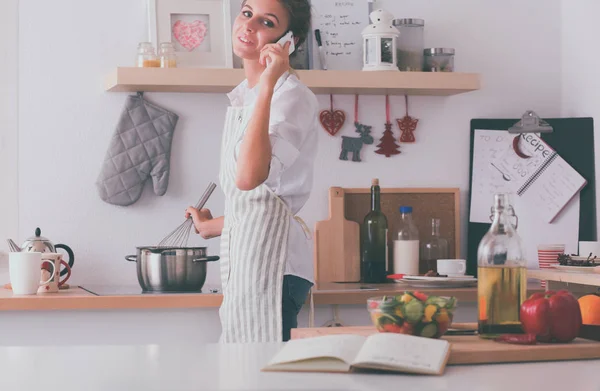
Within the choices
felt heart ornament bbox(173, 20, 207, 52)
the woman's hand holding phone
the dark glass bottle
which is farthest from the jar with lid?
the woman's hand holding phone

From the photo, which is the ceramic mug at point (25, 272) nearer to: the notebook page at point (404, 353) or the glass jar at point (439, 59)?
the glass jar at point (439, 59)

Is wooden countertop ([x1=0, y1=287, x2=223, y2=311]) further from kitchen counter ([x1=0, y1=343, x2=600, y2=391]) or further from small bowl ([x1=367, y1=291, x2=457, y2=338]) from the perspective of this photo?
small bowl ([x1=367, y1=291, x2=457, y2=338])

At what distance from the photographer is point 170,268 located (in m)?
3.01

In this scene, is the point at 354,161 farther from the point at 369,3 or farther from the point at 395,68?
the point at 369,3

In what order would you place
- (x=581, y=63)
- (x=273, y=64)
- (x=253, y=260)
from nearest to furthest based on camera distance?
1. (x=273, y=64)
2. (x=253, y=260)
3. (x=581, y=63)

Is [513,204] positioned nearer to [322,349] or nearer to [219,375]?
[322,349]

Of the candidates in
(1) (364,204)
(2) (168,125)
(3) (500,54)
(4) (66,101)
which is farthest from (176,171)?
(3) (500,54)

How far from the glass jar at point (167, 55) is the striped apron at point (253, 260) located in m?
0.99

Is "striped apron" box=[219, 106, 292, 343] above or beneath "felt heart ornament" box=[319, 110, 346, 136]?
beneath

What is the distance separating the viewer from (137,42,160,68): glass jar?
323 cm

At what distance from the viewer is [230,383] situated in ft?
4.18

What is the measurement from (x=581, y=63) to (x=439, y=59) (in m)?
0.59

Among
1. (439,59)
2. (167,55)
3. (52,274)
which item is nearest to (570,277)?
(439,59)

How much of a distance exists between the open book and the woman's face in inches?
44.8
